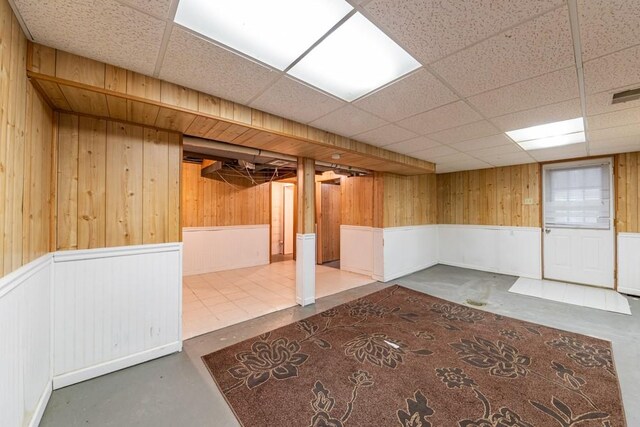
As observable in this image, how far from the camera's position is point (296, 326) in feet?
9.61

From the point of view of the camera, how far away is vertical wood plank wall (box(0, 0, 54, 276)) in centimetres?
118

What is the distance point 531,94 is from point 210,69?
252 centimetres

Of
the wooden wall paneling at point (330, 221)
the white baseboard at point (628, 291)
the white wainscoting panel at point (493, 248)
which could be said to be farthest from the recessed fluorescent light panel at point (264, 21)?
the white baseboard at point (628, 291)

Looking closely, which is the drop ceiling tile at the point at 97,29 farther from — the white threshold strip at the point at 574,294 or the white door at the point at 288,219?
the white door at the point at 288,219

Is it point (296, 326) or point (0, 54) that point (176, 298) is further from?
point (0, 54)

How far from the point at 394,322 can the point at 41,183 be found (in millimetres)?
3458

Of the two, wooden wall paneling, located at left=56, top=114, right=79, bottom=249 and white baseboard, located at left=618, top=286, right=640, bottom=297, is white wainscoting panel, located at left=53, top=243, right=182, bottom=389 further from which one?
white baseboard, located at left=618, top=286, right=640, bottom=297

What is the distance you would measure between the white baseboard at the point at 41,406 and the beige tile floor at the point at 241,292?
1018 millimetres

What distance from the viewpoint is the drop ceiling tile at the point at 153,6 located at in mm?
1183

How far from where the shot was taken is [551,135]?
321 centimetres

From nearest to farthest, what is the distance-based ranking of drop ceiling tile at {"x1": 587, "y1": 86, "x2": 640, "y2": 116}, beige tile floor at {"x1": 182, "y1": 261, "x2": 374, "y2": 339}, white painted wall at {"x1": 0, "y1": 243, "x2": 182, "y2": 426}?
white painted wall at {"x1": 0, "y1": 243, "x2": 182, "y2": 426}, drop ceiling tile at {"x1": 587, "y1": 86, "x2": 640, "y2": 116}, beige tile floor at {"x1": 182, "y1": 261, "x2": 374, "y2": 339}

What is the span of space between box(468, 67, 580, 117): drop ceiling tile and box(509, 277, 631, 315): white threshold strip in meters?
3.18

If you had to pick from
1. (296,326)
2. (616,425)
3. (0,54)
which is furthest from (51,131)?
(616,425)

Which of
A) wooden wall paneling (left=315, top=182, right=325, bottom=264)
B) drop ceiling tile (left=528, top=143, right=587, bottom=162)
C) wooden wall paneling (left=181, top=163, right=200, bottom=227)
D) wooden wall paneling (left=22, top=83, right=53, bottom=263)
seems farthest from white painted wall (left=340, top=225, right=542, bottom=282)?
wooden wall paneling (left=22, top=83, right=53, bottom=263)
